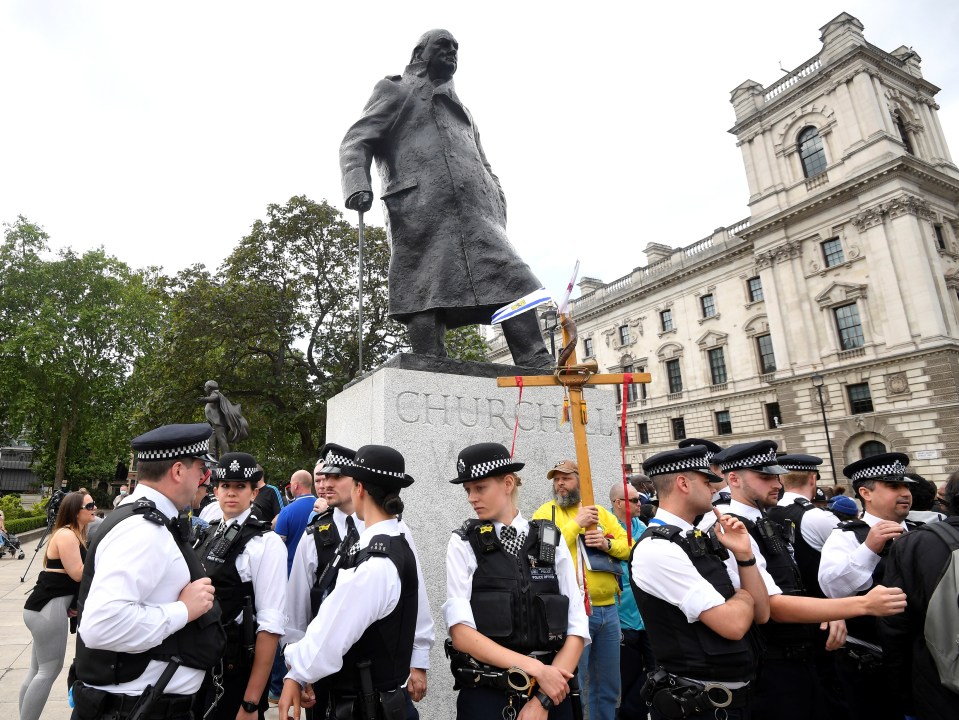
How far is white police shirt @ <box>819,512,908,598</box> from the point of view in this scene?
3.18m

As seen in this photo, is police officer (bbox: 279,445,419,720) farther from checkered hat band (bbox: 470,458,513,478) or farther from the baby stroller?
the baby stroller

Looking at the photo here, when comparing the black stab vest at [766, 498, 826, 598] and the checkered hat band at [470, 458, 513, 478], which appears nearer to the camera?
the checkered hat band at [470, 458, 513, 478]

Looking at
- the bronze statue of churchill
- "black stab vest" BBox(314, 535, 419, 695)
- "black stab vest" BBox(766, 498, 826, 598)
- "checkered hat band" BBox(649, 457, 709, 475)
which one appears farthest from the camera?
the bronze statue of churchill

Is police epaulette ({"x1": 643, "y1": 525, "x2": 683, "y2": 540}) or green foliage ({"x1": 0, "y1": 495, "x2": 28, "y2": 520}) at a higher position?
green foliage ({"x1": 0, "y1": 495, "x2": 28, "y2": 520})

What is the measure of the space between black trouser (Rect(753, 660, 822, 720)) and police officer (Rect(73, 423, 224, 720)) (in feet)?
9.17

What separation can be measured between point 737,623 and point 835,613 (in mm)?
630

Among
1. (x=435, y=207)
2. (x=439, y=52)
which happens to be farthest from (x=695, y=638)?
(x=439, y=52)

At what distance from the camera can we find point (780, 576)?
3.27m

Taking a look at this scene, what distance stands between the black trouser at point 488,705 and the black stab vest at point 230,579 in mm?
1233

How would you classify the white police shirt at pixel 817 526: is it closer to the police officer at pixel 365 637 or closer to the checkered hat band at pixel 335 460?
the police officer at pixel 365 637

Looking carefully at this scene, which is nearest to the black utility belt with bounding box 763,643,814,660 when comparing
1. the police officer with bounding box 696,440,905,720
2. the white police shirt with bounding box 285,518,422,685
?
the police officer with bounding box 696,440,905,720

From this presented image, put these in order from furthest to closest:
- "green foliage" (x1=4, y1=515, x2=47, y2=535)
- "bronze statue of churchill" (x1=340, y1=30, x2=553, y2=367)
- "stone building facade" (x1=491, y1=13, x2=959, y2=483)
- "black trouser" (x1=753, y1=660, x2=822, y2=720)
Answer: "stone building facade" (x1=491, y1=13, x2=959, y2=483), "green foliage" (x1=4, y1=515, x2=47, y2=535), "bronze statue of churchill" (x1=340, y1=30, x2=553, y2=367), "black trouser" (x1=753, y1=660, x2=822, y2=720)

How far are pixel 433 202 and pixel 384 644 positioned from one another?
3.79m

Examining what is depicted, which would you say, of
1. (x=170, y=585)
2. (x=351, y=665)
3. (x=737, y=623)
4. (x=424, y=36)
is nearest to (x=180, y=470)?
(x=170, y=585)
